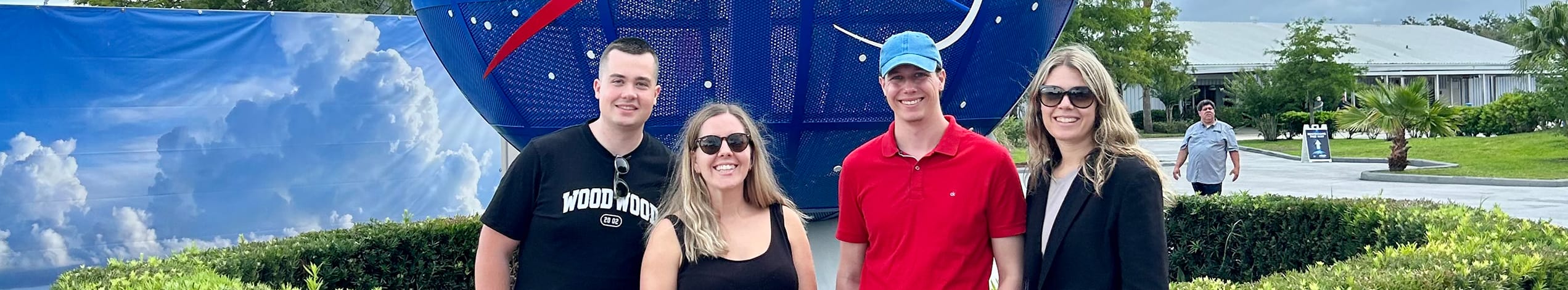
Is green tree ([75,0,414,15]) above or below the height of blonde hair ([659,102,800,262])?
above

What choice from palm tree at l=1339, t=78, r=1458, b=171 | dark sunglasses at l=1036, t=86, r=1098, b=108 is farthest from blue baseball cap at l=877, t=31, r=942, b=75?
palm tree at l=1339, t=78, r=1458, b=171

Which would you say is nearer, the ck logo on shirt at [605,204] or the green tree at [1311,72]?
the ck logo on shirt at [605,204]

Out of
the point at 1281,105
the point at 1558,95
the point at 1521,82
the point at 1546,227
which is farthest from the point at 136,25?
the point at 1521,82

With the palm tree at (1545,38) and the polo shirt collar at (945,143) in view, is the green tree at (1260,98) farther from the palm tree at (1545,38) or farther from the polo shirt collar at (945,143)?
the polo shirt collar at (945,143)

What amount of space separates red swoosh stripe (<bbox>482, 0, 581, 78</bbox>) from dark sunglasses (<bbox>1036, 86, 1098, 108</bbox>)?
5.78ft

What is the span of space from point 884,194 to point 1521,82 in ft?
154

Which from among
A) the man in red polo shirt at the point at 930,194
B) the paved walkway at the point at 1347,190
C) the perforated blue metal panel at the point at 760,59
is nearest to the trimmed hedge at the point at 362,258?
the perforated blue metal panel at the point at 760,59

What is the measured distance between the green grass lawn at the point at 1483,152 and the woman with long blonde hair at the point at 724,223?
46.9 feet

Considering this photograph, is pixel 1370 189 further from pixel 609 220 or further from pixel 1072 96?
pixel 609 220

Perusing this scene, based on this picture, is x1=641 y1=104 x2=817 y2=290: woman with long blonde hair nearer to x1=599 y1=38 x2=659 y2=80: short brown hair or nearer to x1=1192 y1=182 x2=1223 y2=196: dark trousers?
x1=599 y1=38 x2=659 y2=80: short brown hair

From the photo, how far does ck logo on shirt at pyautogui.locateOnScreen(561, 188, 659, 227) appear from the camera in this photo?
2701 millimetres

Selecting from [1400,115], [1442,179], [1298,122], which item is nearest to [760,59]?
[1442,179]

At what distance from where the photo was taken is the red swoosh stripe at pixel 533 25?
3.70m

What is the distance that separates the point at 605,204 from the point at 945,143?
79 cm
